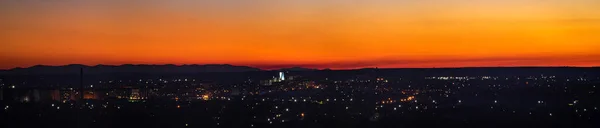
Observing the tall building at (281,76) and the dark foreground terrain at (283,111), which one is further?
the tall building at (281,76)

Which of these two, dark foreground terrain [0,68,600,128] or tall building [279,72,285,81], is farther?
tall building [279,72,285,81]

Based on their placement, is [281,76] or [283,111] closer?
[283,111]

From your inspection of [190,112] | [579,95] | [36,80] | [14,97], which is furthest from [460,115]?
[36,80]

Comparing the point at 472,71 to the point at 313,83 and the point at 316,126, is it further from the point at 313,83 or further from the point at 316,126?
the point at 316,126

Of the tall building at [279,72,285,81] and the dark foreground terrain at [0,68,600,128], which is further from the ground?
the tall building at [279,72,285,81]

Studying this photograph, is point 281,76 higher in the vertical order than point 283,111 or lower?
higher

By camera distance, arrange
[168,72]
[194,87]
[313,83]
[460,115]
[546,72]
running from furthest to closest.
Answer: [168,72], [546,72], [313,83], [194,87], [460,115]

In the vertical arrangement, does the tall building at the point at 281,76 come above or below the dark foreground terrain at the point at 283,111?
above

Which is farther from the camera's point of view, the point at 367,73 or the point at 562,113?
the point at 367,73

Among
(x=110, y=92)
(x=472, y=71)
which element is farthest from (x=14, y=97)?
(x=472, y=71)

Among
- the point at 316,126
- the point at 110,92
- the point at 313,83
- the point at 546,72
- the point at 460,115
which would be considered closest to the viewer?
the point at 316,126
